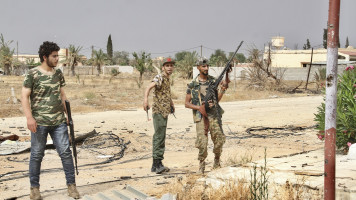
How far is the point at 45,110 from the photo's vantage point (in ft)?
19.8

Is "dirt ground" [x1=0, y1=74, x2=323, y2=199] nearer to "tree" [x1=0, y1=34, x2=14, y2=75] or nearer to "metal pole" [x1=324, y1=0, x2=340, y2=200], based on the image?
"metal pole" [x1=324, y1=0, x2=340, y2=200]

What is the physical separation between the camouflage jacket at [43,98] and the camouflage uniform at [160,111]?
6.50 ft

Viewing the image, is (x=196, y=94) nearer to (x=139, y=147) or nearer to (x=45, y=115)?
(x=45, y=115)

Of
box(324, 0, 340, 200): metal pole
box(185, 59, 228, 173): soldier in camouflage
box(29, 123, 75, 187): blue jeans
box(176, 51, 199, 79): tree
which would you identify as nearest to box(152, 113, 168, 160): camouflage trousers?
box(185, 59, 228, 173): soldier in camouflage

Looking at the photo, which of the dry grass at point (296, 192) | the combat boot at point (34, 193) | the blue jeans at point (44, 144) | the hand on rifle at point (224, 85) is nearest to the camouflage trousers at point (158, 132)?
the hand on rifle at point (224, 85)

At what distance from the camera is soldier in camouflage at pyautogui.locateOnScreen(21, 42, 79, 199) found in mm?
6035

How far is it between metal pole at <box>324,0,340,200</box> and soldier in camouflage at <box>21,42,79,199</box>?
338 cm

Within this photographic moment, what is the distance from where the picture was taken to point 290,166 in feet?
21.6

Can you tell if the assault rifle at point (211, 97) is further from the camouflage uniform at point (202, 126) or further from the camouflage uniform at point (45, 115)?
the camouflage uniform at point (45, 115)

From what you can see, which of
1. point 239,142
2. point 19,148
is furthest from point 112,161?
point 239,142

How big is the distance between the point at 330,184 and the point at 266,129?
10.0m

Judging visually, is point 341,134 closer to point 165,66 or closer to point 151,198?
point 165,66

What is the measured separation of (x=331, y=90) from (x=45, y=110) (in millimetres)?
3554

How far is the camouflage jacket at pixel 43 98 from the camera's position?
603cm
